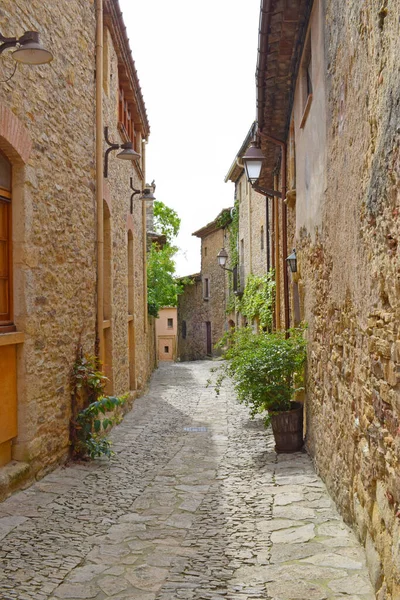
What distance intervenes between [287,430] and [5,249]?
12.4 ft

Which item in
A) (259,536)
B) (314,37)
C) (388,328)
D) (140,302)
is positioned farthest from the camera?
(140,302)

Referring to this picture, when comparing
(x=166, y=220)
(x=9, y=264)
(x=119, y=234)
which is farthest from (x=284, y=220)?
(x=166, y=220)

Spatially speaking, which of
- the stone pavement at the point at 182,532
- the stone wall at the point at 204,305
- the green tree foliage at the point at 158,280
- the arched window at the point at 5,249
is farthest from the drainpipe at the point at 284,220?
the stone wall at the point at 204,305

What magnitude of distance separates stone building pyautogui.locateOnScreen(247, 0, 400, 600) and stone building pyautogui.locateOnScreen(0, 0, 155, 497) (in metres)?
2.25

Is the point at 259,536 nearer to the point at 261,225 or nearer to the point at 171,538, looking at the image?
the point at 171,538

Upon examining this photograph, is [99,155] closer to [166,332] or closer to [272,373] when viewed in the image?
[272,373]

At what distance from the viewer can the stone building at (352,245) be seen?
3016 mm

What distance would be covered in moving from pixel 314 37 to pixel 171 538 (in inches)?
191

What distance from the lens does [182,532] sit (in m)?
4.69

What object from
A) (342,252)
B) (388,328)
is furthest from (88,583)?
(342,252)

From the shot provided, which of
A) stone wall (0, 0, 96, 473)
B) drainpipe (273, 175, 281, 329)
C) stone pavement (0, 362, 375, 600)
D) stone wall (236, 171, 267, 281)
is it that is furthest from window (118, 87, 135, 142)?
stone pavement (0, 362, 375, 600)

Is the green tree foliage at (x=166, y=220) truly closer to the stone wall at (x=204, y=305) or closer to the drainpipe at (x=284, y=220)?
the stone wall at (x=204, y=305)

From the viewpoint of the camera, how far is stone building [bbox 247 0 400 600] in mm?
3016

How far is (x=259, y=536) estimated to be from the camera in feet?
14.8
